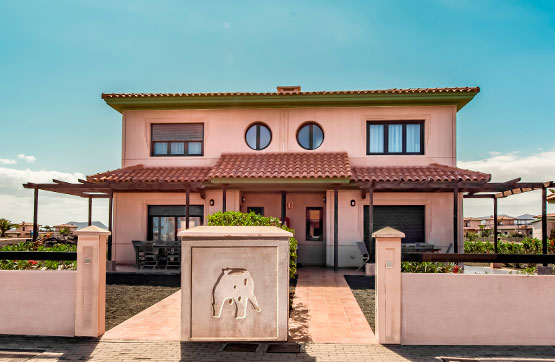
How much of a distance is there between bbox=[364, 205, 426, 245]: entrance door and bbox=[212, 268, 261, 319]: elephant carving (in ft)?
31.1

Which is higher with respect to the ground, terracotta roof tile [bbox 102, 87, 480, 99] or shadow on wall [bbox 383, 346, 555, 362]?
terracotta roof tile [bbox 102, 87, 480, 99]

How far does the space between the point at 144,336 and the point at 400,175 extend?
31.9 feet

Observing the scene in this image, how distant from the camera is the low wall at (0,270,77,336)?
627 centimetres

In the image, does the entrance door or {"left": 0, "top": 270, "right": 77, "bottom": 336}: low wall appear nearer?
{"left": 0, "top": 270, "right": 77, "bottom": 336}: low wall

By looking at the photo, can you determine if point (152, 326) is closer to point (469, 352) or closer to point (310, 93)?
point (469, 352)

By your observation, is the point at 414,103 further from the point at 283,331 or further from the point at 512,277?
the point at 283,331

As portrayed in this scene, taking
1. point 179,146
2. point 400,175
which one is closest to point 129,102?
point 179,146

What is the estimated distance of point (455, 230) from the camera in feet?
42.6

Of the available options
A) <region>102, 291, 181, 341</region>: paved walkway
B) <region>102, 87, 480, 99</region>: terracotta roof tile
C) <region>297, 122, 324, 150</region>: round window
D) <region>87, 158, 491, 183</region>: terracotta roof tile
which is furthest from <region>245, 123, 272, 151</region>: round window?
<region>102, 291, 181, 341</region>: paved walkway

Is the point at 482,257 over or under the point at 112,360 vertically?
over

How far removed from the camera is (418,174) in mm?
13383

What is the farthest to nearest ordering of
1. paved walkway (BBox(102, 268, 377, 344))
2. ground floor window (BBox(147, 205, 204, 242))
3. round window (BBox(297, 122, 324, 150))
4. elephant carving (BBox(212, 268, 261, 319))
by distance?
1. round window (BBox(297, 122, 324, 150))
2. ground floor window (BBox(147, 205, 204, 242))
3. paved walkway (BBox(102, 268, 377, 344))
4. elephant carving (BBox(212, 268, 261, 319))

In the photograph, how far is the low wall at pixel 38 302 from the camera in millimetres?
6270

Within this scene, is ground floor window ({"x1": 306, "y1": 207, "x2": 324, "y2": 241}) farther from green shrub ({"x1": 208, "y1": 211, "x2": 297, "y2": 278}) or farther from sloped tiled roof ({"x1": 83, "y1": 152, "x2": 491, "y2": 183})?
green shrub ({"x1": 208, "y1": 211, "x2": 297, "y2": 278})
